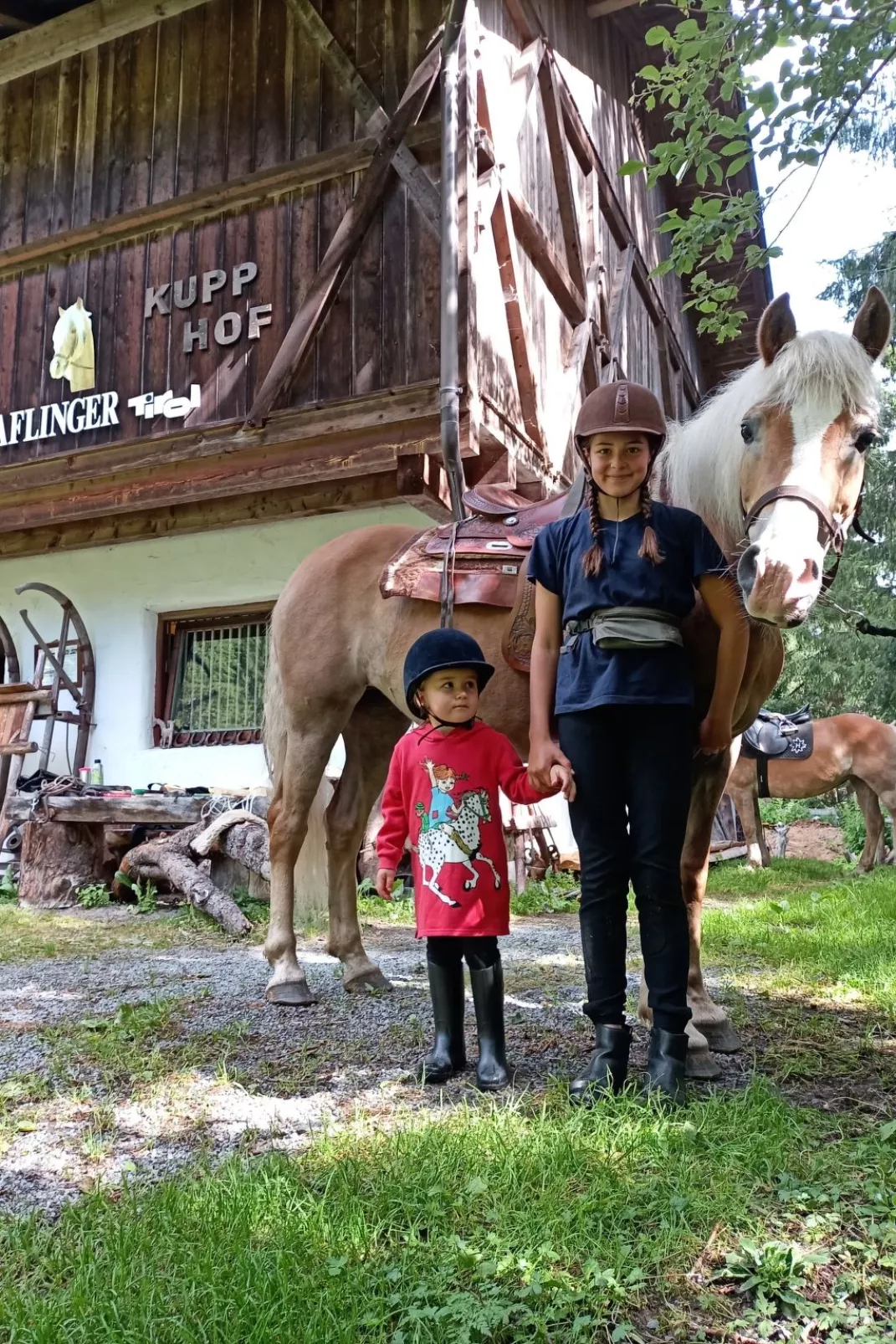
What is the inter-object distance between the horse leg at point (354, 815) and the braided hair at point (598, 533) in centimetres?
199

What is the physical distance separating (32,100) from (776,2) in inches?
332

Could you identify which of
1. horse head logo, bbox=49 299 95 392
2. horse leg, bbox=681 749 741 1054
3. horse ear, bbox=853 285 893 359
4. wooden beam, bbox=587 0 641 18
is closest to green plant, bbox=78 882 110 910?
horse head logo, bbox=49 299 95 392

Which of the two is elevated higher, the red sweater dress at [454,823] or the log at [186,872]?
the red sweater dress at [454,823]

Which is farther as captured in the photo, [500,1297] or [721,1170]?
[721,1170]

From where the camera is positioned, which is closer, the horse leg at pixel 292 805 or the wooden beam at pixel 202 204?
the horse leg at pixel 292 805

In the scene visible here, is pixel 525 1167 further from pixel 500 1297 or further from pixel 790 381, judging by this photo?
pixel 790 381

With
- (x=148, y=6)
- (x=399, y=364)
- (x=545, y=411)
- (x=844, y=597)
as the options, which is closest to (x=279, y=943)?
(x=399, y=364)

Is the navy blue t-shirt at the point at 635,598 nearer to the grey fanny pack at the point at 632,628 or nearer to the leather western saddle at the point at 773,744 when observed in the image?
the grey fanny pack at the point at 632,628

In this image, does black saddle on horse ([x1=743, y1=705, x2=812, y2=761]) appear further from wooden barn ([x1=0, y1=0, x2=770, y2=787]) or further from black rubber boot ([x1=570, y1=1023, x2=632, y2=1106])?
black rubber boot ([x1=570, y1=1023, x2=632, y2=1106])

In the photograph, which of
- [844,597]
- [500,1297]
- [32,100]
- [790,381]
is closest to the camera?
[500,1297]

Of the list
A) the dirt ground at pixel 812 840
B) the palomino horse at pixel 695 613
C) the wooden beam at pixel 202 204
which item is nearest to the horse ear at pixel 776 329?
the palomino horse at pixel 695 613

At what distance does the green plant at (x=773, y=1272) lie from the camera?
1.52 m

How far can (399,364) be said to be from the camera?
267 inches

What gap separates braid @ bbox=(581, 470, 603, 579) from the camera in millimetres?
2490
